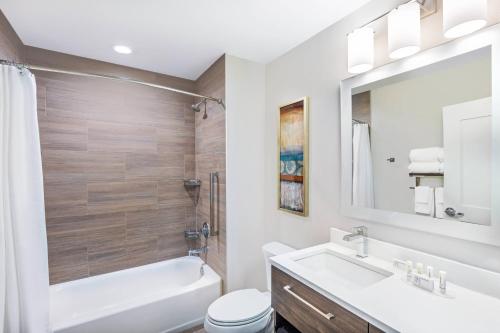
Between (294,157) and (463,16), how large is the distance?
1.28 metres

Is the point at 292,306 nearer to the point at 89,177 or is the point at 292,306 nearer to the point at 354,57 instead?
the point at 354,57

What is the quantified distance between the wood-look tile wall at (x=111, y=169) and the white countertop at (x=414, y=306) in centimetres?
199

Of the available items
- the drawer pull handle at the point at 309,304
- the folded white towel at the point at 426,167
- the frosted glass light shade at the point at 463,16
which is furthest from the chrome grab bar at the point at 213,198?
the frosted glass light shade at the point at 463,16

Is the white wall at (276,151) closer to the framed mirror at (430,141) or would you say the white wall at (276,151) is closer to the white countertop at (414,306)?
the framed mirror at (430,141)

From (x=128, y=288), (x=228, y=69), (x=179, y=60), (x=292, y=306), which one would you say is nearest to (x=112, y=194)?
(x=128, y=288)

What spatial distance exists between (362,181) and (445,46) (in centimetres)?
80

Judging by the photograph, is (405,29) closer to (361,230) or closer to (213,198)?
(361,230)

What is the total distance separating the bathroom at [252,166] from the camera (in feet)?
3.49

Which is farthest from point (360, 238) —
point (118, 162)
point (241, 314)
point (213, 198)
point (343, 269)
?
point (118, 162)

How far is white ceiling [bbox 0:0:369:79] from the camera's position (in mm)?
1529

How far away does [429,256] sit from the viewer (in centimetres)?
117

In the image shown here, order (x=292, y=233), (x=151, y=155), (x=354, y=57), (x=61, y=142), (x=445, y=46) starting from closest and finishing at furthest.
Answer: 1. (x=445, y=46)
2. (x=354, y=57)
3. (x=292, y=233)
4. (x=61, y=142)
5. (x=151, y=155)

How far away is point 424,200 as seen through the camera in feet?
4.02

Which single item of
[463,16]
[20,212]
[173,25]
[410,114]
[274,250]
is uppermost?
[173,25]
